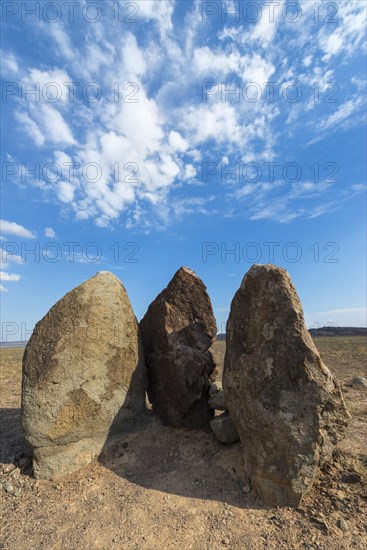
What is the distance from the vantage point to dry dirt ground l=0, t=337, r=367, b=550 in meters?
5.05

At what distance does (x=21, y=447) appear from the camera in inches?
314

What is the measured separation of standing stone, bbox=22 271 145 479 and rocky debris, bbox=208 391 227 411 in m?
1.61

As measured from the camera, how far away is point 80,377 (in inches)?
277

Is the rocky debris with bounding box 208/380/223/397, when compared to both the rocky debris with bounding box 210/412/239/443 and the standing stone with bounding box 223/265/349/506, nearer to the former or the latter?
the rocky debris with bounding box 210/412/239/443

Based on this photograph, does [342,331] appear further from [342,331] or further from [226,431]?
[226,431]

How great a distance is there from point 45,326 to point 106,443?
2.74m

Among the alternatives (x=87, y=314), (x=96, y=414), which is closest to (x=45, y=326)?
(x=87, y=314)

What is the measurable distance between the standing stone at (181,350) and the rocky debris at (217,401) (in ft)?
0.66

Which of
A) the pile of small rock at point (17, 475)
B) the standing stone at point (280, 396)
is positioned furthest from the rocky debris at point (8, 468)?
the standing stone at point (280, 396)

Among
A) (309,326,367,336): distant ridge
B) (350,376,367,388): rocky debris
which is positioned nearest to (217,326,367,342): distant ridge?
(309,326,367,336): distant ridge

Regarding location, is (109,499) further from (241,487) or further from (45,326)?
(45,326)

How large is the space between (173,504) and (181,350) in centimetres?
303

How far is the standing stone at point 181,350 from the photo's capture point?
7840 millimetres

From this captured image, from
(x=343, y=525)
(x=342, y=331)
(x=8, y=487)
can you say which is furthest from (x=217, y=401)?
(x=342, y=331)
